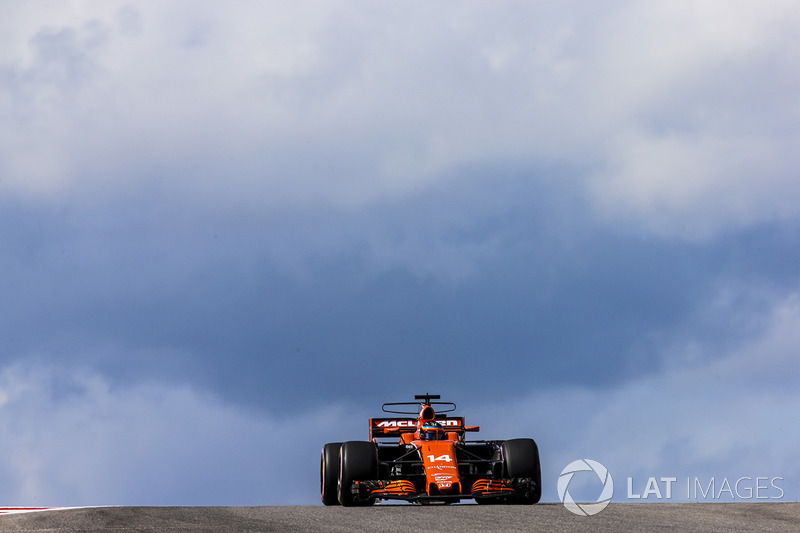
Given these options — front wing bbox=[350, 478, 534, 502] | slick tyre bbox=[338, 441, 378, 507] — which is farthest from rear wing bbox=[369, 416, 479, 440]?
slick tyre bbox=[338, 441, 378, 507]

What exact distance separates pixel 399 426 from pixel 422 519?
9360mm

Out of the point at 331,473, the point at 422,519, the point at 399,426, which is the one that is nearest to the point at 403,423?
the point at 399,426

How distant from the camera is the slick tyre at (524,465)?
19.4 meters

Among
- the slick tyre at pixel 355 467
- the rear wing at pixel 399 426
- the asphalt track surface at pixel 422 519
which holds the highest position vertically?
the rear wing at pixel 399 426

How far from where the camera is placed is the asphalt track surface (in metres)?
12.7

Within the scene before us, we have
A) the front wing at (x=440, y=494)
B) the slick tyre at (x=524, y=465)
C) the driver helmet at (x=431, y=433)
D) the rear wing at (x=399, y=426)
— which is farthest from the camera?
the rear wing at (x=399, y=426)

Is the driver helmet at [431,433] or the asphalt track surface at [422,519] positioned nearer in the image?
the asphalt track surface at [422,519]

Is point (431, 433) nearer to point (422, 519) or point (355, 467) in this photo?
point (355, 467)

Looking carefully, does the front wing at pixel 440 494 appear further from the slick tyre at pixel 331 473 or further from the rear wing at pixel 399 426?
the rear wing at pixel 399 426

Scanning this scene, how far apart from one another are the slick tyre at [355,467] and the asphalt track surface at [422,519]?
196cm

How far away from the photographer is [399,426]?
23344mm

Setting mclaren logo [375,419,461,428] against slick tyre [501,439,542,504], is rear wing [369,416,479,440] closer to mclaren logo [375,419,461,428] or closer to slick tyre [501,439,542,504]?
mclaren logo [375,419,461,428]

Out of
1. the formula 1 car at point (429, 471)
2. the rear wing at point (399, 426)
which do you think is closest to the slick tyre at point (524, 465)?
the formula 1 car at point (429, 471)

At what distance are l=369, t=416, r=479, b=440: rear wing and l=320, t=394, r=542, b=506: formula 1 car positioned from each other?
1364 mm
